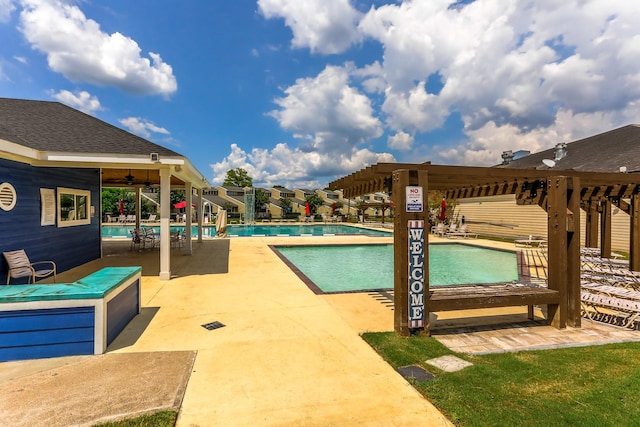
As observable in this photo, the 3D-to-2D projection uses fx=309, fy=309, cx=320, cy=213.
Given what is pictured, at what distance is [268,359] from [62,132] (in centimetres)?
839

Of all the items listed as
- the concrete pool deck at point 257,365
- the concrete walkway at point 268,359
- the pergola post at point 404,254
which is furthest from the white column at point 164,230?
the pergola post at point 404,254

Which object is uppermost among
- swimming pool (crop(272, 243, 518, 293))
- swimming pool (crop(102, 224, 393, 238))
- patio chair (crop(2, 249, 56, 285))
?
patio chair (crop(2, 249, 56, 285))

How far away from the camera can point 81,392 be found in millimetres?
3008

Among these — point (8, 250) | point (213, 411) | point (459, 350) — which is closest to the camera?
point (213, 411)

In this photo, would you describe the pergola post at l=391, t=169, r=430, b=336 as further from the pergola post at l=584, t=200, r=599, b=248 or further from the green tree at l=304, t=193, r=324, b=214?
the green tree at l=304, t=193, r=324, b=214

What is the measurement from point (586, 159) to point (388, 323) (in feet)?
65.6

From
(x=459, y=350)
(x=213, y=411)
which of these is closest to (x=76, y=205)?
(x=213, y=411)

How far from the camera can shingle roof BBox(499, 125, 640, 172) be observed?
14.8 m

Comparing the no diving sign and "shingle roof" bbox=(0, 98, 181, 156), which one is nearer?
the no diving sign

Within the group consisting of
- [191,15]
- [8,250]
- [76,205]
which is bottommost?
[8,250]

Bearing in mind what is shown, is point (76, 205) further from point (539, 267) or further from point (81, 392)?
point (539, 267)

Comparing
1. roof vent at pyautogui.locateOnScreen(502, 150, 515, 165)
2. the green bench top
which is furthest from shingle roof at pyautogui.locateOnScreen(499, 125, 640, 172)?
the green bench top

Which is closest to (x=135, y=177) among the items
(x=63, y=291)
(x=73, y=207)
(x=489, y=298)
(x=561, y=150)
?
(x=73, y=207)

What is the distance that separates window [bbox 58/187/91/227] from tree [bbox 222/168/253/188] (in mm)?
48746
